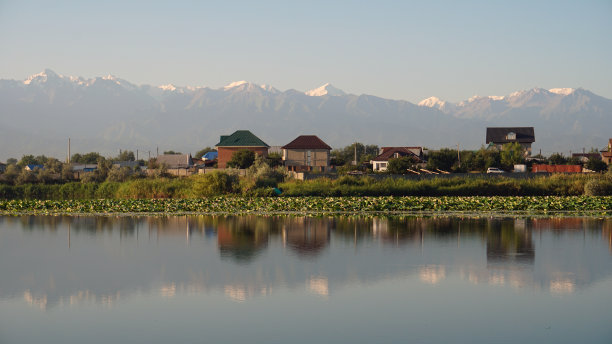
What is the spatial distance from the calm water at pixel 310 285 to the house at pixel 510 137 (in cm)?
9464

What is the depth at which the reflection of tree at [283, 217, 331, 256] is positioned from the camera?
2188 cm

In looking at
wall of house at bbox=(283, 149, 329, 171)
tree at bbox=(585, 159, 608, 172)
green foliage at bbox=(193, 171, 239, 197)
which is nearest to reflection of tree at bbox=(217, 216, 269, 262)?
green foliage at bbox=(193, 171, 239, 197)

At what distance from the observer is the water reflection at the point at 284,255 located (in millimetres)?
16219

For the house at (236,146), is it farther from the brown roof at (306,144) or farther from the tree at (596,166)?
the tree at (596,166)

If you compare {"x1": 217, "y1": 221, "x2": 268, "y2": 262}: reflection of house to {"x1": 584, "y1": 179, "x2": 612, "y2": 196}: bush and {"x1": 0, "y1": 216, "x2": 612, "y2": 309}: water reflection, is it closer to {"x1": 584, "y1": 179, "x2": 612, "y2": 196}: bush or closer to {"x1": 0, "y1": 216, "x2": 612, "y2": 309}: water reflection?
{"x1": 0, "y1": 216, "x2": 612, "y2": 309}: water reflection

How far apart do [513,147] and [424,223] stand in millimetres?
69362

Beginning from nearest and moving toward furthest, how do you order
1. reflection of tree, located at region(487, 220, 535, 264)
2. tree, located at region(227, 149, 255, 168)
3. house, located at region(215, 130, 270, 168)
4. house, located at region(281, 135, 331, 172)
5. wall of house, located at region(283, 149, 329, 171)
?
1. reflection of tree, located at region(487, 220, 535, 264)
2. tree, located at region(227, 149, 255, 168)
3. house, located at region(215, 130, 270, 168)
4. wall of house, located at region(283, 149, 329, 171)
5. house, located at region(281, 135, 331, 172)

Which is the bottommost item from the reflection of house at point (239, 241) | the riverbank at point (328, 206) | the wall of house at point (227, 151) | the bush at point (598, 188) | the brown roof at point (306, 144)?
the reflection of house at point (239, 241)

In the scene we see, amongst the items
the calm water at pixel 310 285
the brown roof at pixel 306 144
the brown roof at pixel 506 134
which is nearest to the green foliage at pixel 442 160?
A: the brown roof at pixel 306 144

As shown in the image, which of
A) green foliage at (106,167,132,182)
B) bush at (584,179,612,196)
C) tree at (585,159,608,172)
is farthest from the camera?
tree at (585,159,608,172)

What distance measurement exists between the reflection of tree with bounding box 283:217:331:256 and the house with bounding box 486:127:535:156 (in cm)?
9299

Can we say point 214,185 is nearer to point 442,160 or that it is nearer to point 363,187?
point 363,187

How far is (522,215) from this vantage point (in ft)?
107

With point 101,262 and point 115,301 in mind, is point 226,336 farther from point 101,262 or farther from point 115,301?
point 101,262
